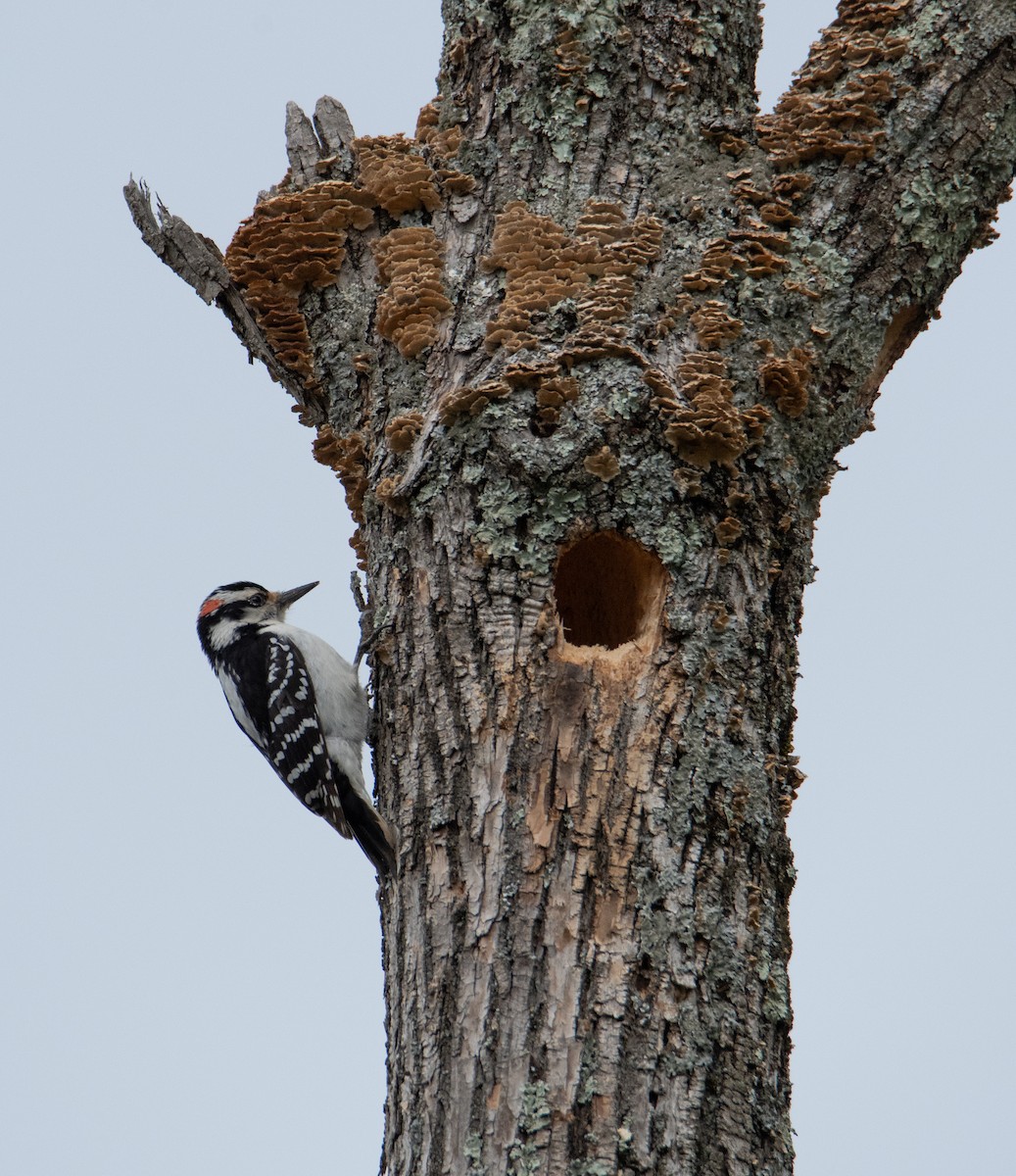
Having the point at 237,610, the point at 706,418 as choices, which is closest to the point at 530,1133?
the point at 706,418

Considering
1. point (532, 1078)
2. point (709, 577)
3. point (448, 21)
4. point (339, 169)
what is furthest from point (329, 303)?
point (532, 1078)

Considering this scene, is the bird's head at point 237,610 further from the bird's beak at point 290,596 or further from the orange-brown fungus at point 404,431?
the orange-brown fungus at point 404,431

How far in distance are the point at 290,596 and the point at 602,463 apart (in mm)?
3282

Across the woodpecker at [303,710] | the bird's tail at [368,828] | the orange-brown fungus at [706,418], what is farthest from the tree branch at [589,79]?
the woodpecker at [303,710]

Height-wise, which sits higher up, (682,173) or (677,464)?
(682,173)

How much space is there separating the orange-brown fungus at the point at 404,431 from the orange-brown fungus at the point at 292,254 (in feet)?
1.88

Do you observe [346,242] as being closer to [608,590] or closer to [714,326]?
[714,326]

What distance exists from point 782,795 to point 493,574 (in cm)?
86

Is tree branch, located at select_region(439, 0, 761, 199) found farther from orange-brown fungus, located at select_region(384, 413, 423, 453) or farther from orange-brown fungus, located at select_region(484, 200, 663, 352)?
orange-brown fungus, located at select_region(384, 413, 423, 453)

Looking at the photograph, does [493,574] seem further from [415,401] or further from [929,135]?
[929,135]

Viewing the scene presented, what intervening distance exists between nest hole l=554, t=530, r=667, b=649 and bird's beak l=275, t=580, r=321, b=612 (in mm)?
2622

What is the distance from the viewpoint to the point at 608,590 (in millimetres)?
3684

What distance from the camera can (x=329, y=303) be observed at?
4090mm

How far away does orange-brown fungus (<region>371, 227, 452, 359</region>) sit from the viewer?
3.77 metres
